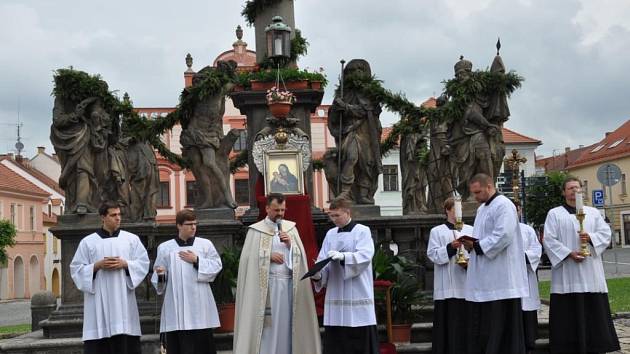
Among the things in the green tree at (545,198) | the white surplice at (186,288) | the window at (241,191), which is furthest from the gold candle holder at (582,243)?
the green tree at (545,198)

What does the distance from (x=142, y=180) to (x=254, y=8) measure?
6.42 meters

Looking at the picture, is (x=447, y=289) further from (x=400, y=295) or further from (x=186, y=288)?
(x=186, y=288)

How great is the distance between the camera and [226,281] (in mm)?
11477

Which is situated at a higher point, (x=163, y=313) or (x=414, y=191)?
(x=414, y=191)

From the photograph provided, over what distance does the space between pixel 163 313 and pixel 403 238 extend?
4.40 m

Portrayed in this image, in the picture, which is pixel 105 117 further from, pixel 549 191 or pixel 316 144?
pixel 549 191

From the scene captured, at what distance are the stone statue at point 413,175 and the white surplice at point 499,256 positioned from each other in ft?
29.4

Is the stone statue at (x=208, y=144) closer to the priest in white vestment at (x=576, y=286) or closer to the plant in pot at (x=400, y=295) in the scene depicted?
the plant in pot at (x=400, y=295)

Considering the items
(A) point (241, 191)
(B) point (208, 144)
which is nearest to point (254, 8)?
(B) point (208, 144)

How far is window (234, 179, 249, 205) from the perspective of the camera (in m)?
47.7

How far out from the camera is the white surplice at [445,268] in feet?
36.1

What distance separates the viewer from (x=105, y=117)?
13383 millimetres

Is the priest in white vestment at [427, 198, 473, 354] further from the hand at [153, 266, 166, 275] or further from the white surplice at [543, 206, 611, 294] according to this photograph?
the hand at [153, 266, 166, 275]

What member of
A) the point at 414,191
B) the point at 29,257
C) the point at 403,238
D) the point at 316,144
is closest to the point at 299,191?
the point at 403,238
